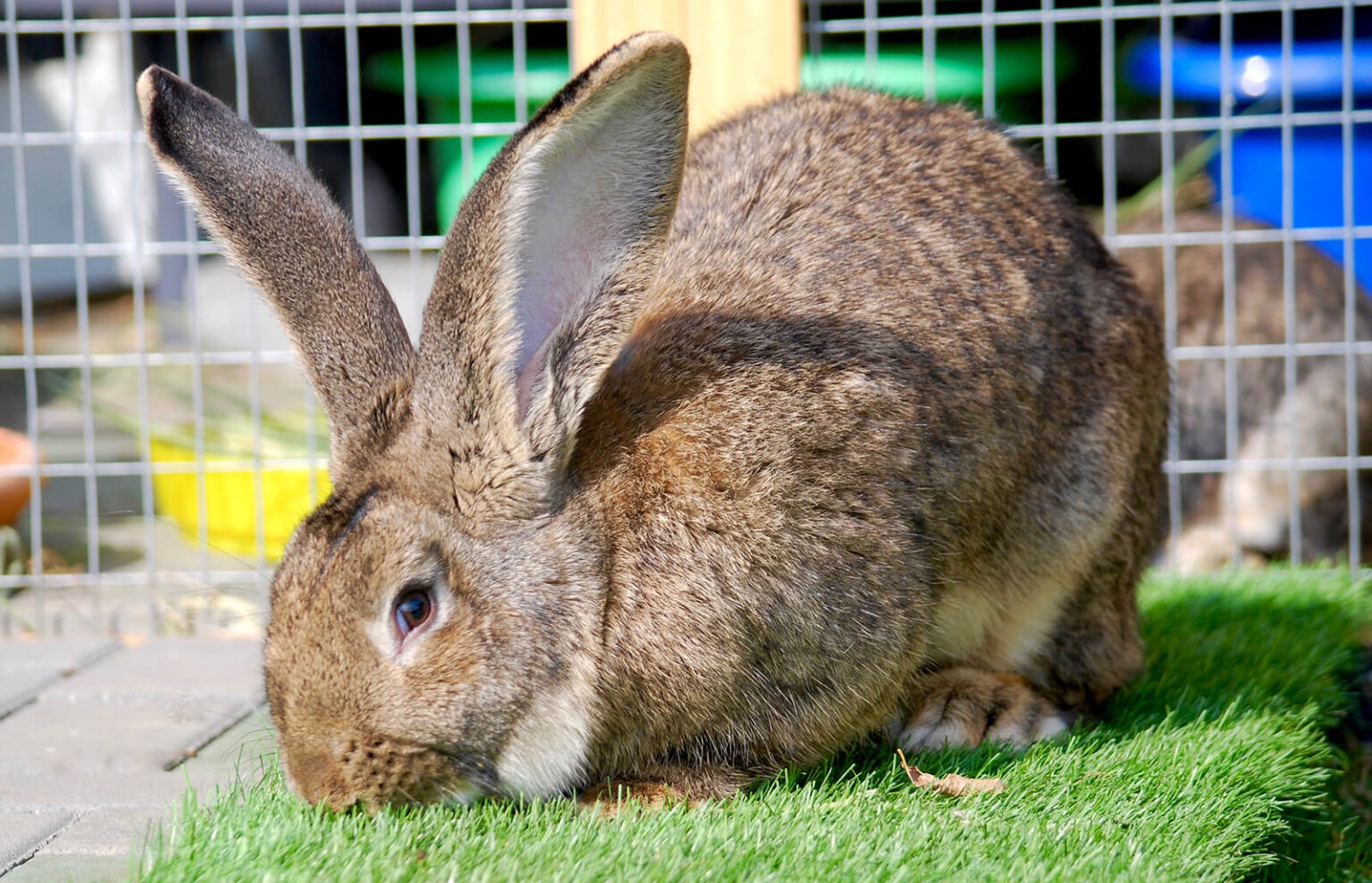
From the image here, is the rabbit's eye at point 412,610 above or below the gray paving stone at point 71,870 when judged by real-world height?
above

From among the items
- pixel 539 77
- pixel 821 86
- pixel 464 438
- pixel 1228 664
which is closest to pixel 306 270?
pixel 464 438

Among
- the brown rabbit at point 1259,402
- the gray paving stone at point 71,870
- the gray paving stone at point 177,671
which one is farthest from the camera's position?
the brown rabbit at point 1259,402

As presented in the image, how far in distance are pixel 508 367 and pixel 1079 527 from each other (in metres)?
1.30

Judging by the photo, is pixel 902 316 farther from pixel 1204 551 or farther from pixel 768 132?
pixel 1204 551

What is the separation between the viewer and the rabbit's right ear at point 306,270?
8.18 feet

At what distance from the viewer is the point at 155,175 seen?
7.01 m

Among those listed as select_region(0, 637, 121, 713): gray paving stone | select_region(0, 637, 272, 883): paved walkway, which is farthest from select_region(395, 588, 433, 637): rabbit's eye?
select_region(0, 637, 121, 713): gray paving stone

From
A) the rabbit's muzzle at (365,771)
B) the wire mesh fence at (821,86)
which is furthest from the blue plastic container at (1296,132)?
the rabbit's muzzle at (365,771)

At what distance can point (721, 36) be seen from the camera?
4.26 meters

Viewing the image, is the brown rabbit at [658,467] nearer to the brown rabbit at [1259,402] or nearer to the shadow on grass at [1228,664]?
the shadow on grass at [1228,664]

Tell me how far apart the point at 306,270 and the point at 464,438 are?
419 millimetres

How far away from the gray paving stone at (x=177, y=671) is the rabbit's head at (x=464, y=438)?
43.1 inches

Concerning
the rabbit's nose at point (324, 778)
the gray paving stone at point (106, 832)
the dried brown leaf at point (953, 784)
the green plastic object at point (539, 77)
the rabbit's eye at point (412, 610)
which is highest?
the green plastic object at point (539, 77)

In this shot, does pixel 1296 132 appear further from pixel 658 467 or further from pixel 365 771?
pixel 365 771
